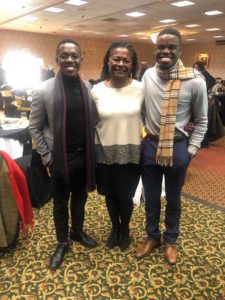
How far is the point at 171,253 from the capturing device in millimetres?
1871

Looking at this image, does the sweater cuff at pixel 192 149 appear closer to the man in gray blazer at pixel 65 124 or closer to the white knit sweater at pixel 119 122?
the white knit sweater at pixel 119 122

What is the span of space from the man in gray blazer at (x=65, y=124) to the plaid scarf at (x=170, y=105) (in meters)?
0.40

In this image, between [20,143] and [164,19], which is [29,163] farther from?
[164,19]

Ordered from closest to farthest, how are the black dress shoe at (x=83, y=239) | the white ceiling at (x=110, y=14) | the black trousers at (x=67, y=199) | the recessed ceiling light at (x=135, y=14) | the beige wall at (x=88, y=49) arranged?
the black trousers at (x=67, y=199), the black dress shoe at (x=83, y=239), the white ceiling at (x=110, y=14), the recessed ceiling light at (x=135, y=14), the beige wall at (x=88, y=49)

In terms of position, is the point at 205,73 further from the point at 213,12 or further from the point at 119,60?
the point at 119,60

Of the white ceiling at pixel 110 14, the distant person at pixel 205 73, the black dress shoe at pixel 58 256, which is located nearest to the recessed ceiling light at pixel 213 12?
the white ceiling at pixel 110 14

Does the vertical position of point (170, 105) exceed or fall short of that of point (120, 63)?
it falls short

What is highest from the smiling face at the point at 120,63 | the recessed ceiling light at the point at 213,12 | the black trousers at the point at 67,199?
the recessed ceiling light at the point at 213,12

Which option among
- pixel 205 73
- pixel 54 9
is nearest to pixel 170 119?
pixel 205 73

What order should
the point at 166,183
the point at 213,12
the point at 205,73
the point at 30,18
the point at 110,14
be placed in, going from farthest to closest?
the point at 30,18 → the point at 110,14 → the point at 213,12 → the point at 205,73 → the point at 166,183

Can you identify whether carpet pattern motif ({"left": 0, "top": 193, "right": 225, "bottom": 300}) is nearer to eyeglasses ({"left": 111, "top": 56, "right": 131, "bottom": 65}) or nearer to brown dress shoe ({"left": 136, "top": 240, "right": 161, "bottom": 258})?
brown dress shoe ({"left": 136, "top": 240, "right": 161, "bottom": 258})

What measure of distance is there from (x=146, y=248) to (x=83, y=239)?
463 millimetres

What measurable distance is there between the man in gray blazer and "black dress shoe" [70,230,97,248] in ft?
1.45

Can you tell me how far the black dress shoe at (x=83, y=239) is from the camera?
1996 millimetres
